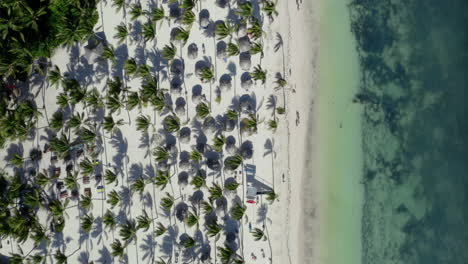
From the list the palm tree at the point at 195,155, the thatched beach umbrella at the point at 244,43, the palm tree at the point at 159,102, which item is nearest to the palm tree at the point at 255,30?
the thatched beach umbrella at the point at 244,43

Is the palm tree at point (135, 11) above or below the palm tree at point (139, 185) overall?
above

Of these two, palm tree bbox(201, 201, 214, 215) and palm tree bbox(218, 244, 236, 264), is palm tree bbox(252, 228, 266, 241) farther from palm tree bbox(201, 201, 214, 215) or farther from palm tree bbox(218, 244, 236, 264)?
palm tree bbox(201, 201, 214, 215)

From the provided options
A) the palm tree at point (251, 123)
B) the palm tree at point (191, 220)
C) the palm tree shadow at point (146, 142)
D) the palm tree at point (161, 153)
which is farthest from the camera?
the palm tree shadow at point (146, 142)

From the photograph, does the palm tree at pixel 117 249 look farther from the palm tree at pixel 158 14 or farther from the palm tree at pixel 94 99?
the palm tree at pixel 158 14

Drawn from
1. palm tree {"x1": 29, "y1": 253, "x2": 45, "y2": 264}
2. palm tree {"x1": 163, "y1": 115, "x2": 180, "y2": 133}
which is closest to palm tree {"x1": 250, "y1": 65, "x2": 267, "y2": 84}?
palm tree {"x1": 163, "y1": 115, "x2": 180, "y2": 133}

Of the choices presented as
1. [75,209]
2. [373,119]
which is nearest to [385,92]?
[373,119]
